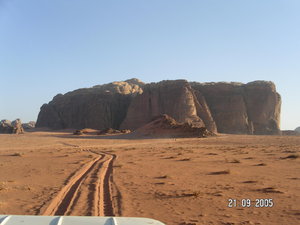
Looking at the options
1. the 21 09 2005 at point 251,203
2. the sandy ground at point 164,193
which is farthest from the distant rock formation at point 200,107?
the 21 09 2005 at point 251,203

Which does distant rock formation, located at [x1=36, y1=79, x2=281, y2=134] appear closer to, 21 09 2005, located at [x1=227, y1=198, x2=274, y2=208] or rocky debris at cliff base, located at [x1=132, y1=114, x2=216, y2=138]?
rocky debris at cliff base, located at [x1=132, y1=114, x2=216, y2=138]

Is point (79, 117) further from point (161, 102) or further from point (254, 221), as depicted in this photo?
point (254, 221)

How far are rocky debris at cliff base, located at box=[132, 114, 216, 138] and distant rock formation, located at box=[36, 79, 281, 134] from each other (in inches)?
445

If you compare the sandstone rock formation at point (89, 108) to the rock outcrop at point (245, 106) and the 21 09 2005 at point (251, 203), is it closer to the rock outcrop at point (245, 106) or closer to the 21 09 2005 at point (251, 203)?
the rock outcrop at point (245, 106)

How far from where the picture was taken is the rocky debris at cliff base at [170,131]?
167 feet

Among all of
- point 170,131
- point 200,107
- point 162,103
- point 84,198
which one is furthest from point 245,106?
point 84,198

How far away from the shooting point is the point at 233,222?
673 cm

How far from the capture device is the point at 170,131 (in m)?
51.8

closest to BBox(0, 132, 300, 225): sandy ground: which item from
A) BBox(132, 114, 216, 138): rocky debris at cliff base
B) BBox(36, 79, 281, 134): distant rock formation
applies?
BBox(132, 114, 216, 138): rocky debris at cliff base

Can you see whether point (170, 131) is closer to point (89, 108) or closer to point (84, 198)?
point (89, 108)

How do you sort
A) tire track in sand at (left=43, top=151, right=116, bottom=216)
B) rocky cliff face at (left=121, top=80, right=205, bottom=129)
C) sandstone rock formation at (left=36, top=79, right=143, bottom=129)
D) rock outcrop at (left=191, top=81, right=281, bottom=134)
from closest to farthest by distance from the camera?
tire track in sand at (left=43, top=151, right=116, bottom=216)
rocky cliff face at (left=121, top=80, right=205, bottom=129)
rock outcrop at (left=191, top=81, right=281, bottom=134)
sandstone rock formation at (left=36, top=79, right=143, bottom=129)

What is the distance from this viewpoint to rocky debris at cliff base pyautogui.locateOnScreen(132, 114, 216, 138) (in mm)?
50884

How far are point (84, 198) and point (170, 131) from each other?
143ft

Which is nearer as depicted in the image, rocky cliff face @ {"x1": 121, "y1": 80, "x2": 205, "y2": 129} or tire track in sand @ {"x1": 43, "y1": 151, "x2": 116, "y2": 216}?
tire track in sand @ {"x1": 43, "y1": 151, "x2": 116, "y2": 216}
